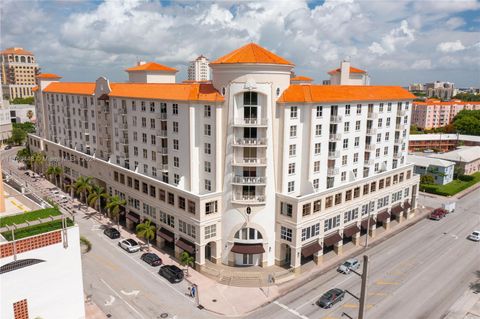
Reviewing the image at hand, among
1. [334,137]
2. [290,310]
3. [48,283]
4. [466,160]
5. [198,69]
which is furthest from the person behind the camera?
[198,69]

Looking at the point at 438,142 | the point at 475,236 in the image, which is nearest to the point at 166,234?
the point at 475,236

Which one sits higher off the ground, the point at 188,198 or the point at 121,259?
the point at 188,198

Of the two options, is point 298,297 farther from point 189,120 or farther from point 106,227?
point 106,227

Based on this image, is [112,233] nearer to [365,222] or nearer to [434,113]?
[365,222]

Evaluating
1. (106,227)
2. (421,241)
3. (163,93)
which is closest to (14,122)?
(106,227)

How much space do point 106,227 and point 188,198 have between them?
22.3 metres

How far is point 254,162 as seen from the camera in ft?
159

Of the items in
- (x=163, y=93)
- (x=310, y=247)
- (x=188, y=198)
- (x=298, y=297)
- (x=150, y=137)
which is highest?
(x=163, y=93)

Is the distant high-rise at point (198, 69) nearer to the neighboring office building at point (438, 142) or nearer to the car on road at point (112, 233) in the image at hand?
the neighboring office building at point (438, 142)

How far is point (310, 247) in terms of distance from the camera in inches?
1959

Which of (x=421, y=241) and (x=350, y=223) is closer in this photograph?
(x=350, y=223)

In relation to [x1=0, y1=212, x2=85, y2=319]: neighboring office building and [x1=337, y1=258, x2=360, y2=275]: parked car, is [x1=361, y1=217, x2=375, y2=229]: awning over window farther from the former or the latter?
[x1=0, y1=212, x2=85, y2=319]: neighboring office building

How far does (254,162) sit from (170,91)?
1711cm

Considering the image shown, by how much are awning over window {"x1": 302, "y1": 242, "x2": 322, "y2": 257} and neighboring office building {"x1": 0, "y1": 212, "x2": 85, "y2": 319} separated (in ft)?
91.2
